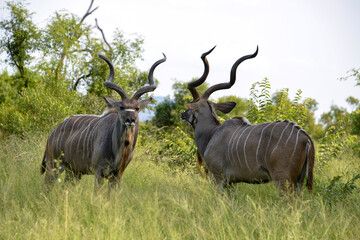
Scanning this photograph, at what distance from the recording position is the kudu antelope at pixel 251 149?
12.1 ft

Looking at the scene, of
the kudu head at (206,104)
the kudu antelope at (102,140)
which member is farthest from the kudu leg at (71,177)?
the kudu head at (206,104)

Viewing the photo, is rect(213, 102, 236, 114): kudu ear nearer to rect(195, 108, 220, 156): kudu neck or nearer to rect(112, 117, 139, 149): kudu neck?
rect(195, 108, 220, 156): kudu neck

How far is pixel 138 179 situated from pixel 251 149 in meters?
2.07

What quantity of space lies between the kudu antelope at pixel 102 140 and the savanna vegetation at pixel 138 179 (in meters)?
0.23

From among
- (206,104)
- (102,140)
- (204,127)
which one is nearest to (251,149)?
(204,127)

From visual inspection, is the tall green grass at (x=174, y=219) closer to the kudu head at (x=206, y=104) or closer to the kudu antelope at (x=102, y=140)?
the kudu antelope at (x=102, y=140)

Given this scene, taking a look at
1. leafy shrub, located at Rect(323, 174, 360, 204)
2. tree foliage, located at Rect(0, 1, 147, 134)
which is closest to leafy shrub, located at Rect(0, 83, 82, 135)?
tree foliage, located at Rect(0, 1, 147, 134)

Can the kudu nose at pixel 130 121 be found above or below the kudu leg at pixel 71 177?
above

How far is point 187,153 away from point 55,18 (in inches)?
340

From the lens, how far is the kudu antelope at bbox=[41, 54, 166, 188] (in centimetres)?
430

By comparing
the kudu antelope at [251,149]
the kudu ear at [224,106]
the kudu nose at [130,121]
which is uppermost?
the kudu ear at [224,106]

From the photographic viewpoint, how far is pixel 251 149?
397 cm

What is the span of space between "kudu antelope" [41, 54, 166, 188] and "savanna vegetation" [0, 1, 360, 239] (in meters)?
0.23

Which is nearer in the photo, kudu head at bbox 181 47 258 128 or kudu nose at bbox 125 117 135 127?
kudu nose at bbox 125 117 135 127
